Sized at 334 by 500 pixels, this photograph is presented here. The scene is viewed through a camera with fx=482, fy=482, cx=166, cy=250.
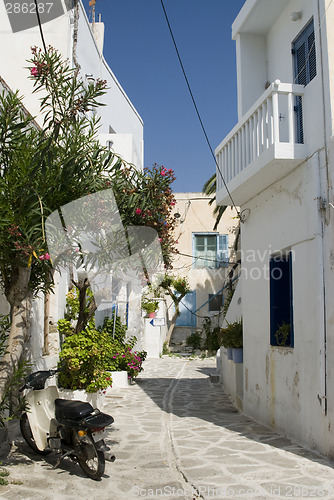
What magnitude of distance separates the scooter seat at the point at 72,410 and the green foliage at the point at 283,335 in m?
3.40

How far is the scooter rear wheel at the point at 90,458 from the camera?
205 inches

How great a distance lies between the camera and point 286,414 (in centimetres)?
716

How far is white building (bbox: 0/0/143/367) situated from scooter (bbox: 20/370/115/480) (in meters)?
1.73

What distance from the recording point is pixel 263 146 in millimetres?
7324

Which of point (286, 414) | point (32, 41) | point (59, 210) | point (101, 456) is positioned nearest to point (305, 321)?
point (286, 414)

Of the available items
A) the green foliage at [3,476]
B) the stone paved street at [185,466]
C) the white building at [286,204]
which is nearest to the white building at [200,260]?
the white building at [286,204]

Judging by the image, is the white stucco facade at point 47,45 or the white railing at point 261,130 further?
the white stucco facade at point 47,45

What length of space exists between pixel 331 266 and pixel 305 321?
0.98 meters

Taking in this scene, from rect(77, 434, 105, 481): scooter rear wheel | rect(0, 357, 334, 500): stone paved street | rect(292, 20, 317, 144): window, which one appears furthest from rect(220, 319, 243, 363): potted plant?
rect(77, 434, 105, 481): scooter rear wheel

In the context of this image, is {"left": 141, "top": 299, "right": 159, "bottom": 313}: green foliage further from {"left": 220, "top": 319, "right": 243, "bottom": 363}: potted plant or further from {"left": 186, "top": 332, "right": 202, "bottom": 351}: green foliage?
{"left": 220, "top": 319, "right": 243, "bottom": 363}: potted plant

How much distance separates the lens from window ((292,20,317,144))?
7.40m

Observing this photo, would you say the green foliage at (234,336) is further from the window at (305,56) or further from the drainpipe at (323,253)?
the window at (305,56)

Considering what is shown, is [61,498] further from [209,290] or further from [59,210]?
[209,290]

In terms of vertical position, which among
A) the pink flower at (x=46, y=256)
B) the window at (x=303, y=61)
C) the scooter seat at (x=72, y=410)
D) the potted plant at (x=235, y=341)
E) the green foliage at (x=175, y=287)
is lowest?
the scooter seat at (x=72, y=410)
